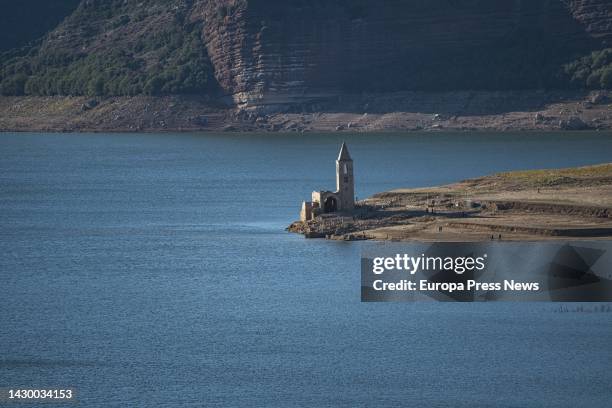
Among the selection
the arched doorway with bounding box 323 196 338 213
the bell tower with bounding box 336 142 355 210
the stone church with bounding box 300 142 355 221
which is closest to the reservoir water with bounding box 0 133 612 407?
the stone church with bounding box 300 142 355 221

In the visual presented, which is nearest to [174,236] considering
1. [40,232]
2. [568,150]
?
[40,232]

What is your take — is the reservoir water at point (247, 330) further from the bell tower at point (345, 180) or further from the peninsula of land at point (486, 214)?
the bell tower at point (345, 180)

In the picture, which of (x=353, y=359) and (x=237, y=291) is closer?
(x=353, y=359)

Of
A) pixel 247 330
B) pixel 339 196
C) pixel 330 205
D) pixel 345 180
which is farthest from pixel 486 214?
pixel 247 330

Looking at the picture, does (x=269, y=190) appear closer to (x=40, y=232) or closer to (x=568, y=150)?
(x=40, y=232)

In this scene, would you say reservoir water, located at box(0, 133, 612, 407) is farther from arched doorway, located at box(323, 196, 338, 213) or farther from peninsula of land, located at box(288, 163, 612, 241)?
arched doorway, located at box(323, 196, 338, 213)

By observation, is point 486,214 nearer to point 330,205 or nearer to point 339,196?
point 339,196

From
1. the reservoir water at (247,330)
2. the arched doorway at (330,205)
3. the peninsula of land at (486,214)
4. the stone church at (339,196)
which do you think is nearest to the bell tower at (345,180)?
the stone church at (339,196)
